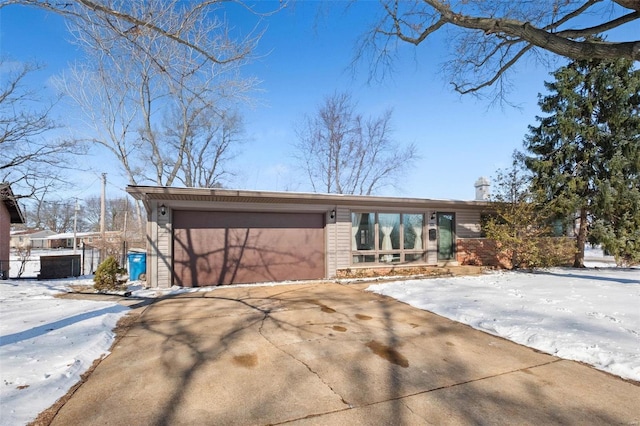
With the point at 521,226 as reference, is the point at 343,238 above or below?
below

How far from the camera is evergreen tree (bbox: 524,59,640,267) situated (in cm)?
1023

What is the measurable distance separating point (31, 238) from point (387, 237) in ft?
178

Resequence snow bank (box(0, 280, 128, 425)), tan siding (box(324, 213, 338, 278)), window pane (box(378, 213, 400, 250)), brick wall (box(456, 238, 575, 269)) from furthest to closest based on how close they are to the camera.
A: brick wall (box(456, 238, 575, 269)) < window pane (box(378, 213, 400, 250)) < tan siding (box(324, 213, 338, 278)) < snow bank (box(0, 280, 128, 425))

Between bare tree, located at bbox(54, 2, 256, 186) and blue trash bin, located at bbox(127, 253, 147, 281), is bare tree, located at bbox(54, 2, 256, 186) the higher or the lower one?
the higher one

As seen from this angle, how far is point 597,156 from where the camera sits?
10570 mm

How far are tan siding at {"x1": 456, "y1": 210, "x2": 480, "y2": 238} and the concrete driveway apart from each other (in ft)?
22.9

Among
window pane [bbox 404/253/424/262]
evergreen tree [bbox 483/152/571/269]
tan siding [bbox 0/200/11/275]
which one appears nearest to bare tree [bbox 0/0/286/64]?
window pane [bbox 404/253/424/262]

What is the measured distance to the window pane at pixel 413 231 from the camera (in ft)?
33.8

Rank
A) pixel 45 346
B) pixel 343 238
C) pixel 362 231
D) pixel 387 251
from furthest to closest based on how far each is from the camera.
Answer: pixel 387 251
pixel 362 231
pixel 343 238
pixel 45 346

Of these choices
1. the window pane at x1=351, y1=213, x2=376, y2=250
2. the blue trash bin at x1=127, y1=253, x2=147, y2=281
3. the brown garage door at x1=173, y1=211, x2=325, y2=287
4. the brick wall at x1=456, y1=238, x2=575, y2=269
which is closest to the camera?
the brown garage door at x1=173, y1=211, x2=325, y2=287

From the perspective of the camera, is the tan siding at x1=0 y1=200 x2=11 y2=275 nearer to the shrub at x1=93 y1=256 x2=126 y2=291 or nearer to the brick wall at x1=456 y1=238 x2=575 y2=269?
the shrub at x1=93 y1=256 x2=126 y2=291

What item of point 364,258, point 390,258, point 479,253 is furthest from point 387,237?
point 479,253

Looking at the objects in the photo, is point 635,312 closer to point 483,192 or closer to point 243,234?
point 243,234

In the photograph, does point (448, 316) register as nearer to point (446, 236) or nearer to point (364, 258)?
point (364, 258)
